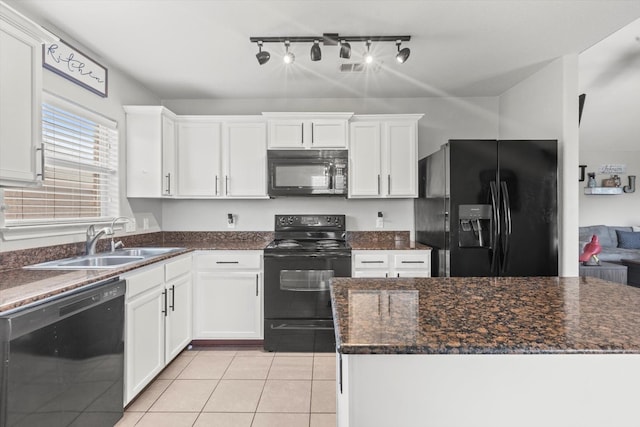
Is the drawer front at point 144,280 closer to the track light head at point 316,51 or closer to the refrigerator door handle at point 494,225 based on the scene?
the track light head at point 316,51

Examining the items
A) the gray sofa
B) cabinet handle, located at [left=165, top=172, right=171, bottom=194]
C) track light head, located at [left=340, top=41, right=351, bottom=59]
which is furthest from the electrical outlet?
the gray sofa

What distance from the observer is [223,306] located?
10.2 feet

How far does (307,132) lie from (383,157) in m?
0.79

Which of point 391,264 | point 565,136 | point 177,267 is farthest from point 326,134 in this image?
point 565,136

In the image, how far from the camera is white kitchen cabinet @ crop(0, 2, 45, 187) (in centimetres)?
153

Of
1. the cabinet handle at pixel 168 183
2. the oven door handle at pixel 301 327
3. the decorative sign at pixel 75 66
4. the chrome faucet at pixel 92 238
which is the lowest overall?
the oven door handle at pixel 301 327

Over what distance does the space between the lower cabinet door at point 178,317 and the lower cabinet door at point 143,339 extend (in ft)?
0.31

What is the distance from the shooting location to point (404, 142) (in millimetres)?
3383

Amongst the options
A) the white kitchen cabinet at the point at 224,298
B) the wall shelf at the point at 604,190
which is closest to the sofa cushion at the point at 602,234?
the wall shelf at the point at 604,190

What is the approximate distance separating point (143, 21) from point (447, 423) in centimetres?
267

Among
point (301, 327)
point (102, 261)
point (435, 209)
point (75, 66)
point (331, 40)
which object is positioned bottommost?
point (301, 327)

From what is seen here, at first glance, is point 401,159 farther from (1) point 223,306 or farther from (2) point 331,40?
(1) point 223,306

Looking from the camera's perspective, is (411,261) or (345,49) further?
→ (411,261)

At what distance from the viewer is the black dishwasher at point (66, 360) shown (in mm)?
1335
